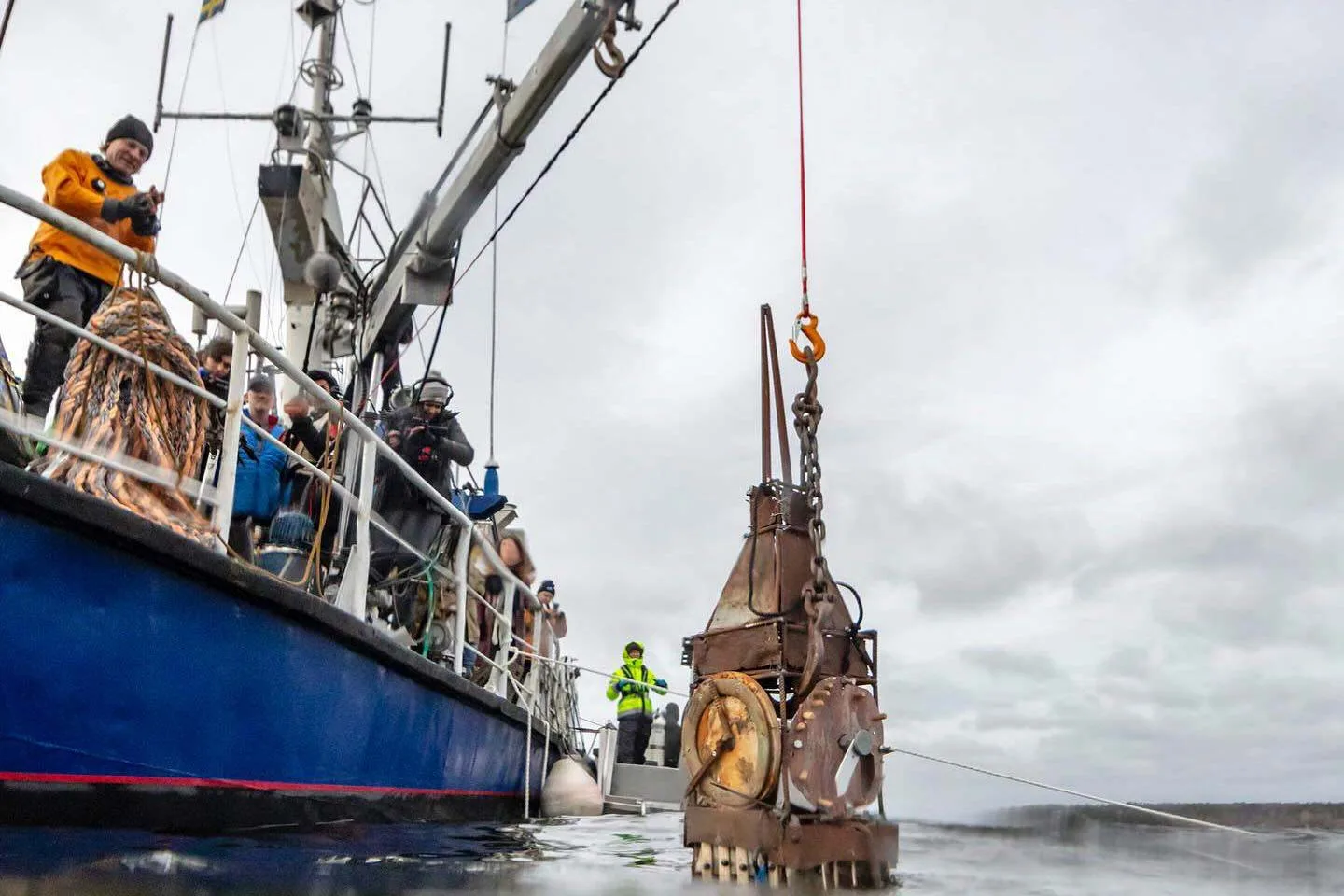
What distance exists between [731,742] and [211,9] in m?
12.7

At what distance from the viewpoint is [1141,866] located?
4.31 m

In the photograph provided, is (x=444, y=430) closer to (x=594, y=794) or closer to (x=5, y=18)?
(x=594, y=794)

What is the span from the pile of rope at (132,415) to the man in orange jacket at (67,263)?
1.79 ft

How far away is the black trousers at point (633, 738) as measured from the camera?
11.4 metres

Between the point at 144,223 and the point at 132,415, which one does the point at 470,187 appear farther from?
the point at 132,415

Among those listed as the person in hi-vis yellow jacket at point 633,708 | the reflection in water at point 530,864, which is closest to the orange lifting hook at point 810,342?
the reflection in water at point 530,864

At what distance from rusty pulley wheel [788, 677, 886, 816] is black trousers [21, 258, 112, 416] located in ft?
10.4

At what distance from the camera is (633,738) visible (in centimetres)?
1146

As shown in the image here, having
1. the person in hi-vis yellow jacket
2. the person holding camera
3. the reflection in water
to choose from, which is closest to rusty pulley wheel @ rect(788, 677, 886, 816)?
the reflection in water

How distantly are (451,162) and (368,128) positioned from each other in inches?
196

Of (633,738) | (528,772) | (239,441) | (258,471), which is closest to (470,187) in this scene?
(258,471)

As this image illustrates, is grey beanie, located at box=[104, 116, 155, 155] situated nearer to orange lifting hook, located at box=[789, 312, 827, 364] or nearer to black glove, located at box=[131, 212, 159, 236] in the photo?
black glove, located at box=[131, 212, 159, 236]

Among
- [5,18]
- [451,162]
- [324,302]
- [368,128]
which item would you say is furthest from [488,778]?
[368,128]

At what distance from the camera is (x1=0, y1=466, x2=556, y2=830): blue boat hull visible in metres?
3.18
